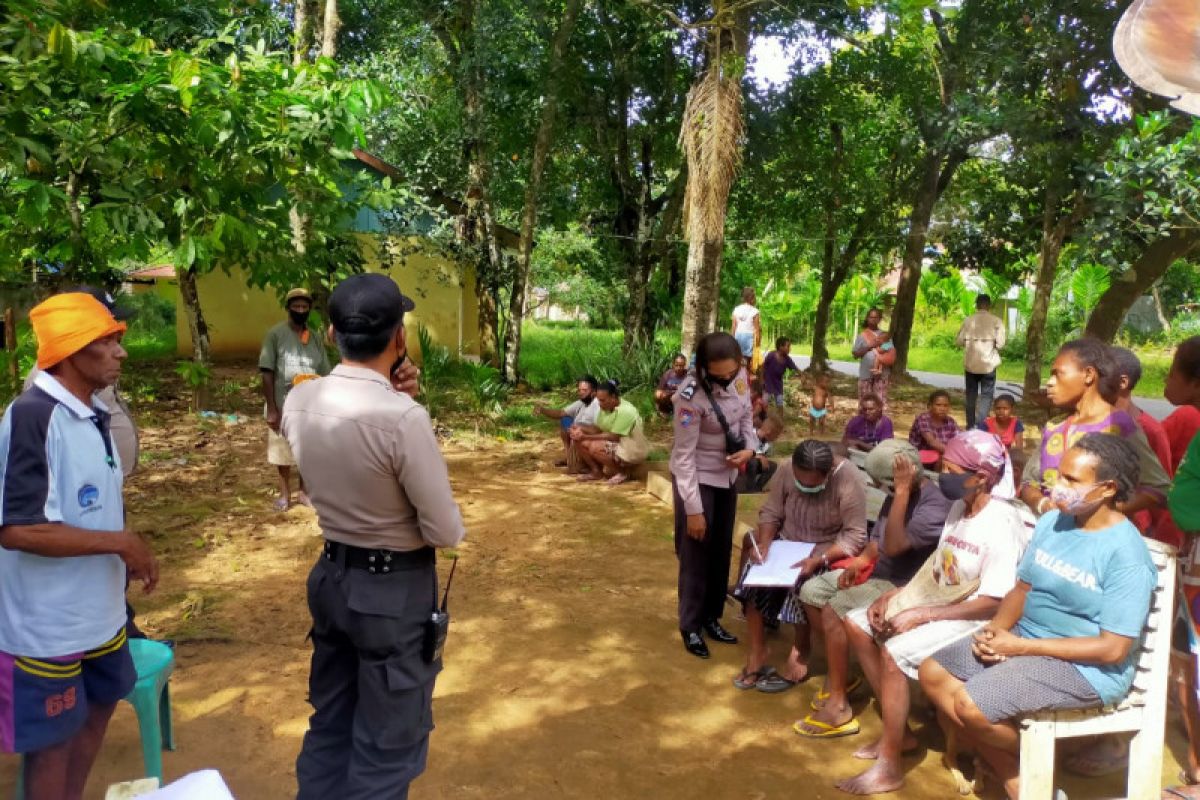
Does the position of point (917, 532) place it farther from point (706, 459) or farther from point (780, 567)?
point (706, 459)

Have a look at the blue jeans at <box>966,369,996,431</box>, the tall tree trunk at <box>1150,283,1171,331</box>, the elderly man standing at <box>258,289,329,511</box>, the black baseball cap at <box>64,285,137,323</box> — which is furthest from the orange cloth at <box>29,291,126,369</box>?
the tall tree trunk at <box>1150,283,1171,331</box>

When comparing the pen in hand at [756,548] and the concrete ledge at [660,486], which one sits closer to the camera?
the pen in hand at [756,548]

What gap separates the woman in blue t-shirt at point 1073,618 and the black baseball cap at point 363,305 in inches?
92.7

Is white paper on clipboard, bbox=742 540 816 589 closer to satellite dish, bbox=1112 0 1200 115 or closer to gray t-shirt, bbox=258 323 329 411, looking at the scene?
satellite dish, bbox=1112 0 1200 115

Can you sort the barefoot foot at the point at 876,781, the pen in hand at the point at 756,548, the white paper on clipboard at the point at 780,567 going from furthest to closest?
the pen in hand at the point at 756,548
the white paper on clipboard at the point at 780,567
the barefoot foot at the point at 876,781

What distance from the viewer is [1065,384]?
3.82m

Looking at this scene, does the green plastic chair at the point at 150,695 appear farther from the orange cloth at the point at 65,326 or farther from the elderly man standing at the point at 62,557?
the orange cloth at the point at 65,326

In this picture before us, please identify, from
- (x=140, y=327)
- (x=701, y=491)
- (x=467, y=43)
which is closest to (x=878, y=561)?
(x=701, y=491)

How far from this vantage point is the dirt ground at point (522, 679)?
346 centimetres

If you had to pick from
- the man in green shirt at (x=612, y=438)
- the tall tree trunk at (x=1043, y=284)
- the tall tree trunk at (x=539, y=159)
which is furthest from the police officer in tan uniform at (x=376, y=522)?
the tall tree trunk at (x=1043, y=284)

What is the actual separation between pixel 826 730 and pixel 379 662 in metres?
2.22

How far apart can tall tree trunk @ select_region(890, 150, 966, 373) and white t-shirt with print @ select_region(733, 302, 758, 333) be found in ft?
16.4

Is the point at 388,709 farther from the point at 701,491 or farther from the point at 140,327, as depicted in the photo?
the point at 140,327

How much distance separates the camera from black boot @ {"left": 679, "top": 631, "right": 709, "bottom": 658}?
4586 millimetres
